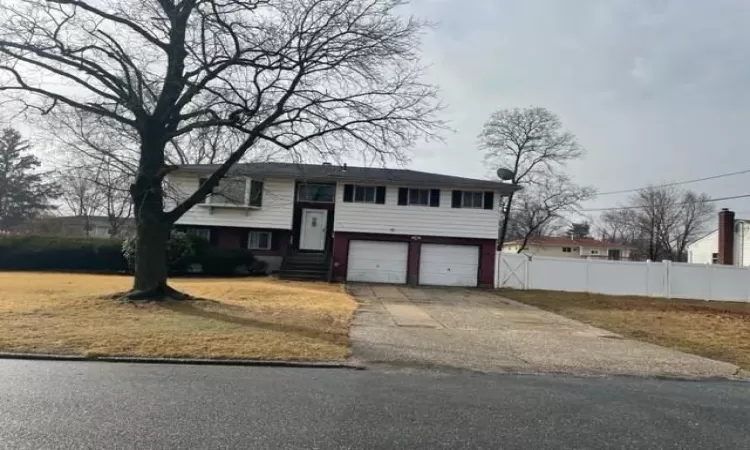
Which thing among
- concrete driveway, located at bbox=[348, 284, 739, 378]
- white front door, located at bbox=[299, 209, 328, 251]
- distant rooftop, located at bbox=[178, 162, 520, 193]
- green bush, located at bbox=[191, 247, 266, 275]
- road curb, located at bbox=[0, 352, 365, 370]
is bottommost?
road curb, located at bbox=[0, 352, 365, 370]

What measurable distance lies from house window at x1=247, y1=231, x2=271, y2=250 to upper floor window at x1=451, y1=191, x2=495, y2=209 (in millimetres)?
9565

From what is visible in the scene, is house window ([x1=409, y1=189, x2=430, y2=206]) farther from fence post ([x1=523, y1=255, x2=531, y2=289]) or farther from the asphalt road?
the asphalt road

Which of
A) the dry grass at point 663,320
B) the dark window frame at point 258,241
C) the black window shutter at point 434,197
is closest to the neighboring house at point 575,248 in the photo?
the black window shutter at point 434,197

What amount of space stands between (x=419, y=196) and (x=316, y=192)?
17.3 feet

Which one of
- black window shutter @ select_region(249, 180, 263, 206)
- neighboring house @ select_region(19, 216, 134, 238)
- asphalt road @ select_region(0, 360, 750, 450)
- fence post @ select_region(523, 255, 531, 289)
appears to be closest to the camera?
asphalt road @ select_region(0, 360, 750, 450)

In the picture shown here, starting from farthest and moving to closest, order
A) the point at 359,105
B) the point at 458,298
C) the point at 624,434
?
the point at 458,298 < the point at 359,105 < the point at 624,434

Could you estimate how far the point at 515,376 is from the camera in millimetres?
7137

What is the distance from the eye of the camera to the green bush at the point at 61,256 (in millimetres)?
25828

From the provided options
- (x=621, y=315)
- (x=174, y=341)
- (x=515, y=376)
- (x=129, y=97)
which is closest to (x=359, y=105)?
(x=129, y=97)

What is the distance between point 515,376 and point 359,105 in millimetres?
8520

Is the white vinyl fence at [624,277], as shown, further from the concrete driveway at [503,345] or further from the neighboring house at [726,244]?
the neighboring house at [726,244]

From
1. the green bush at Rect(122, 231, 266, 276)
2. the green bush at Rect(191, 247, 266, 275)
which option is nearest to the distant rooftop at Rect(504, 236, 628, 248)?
the green bush at Rect(191, 247, 266, 275)

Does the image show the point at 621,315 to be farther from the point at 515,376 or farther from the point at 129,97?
the point at 129,97

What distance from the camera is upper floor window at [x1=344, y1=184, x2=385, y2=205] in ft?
82.4
